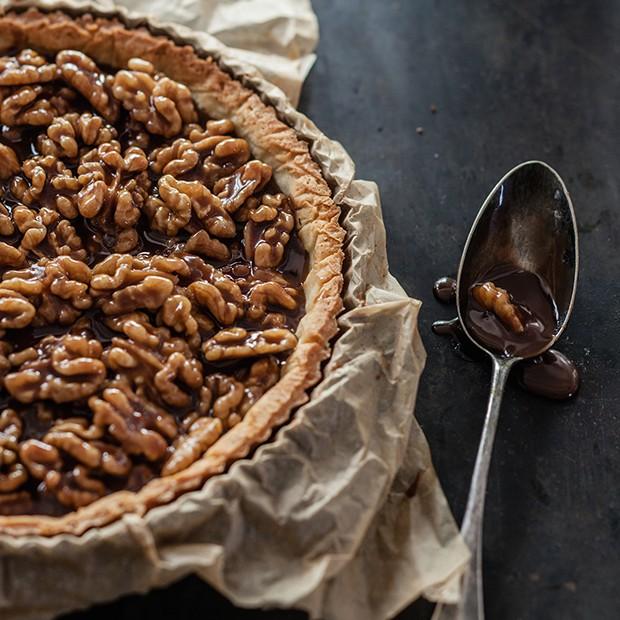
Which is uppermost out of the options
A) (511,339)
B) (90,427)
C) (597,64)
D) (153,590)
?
(597,64)

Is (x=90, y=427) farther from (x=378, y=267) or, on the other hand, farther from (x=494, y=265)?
(x=494, y=265)

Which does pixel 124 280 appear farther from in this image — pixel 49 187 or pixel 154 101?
pixel 154 101

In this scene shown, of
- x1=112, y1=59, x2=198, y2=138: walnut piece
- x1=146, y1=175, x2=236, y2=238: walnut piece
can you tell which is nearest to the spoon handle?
x1=146, y1=175, x2=236, y2=238: walnut piece

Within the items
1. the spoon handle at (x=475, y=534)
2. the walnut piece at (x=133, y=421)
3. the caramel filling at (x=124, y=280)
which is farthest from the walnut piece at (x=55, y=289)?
the spoon handle at (x=475, y=534)

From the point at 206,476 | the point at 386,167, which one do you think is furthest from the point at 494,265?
the point at 206,476

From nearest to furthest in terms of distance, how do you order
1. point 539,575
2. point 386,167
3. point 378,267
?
point 539,575 → point 378,267 → point 386,167

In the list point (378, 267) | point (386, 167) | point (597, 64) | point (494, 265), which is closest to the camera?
point (378, 267)

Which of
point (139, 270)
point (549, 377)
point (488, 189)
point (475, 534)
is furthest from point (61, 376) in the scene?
point (488, 189)
